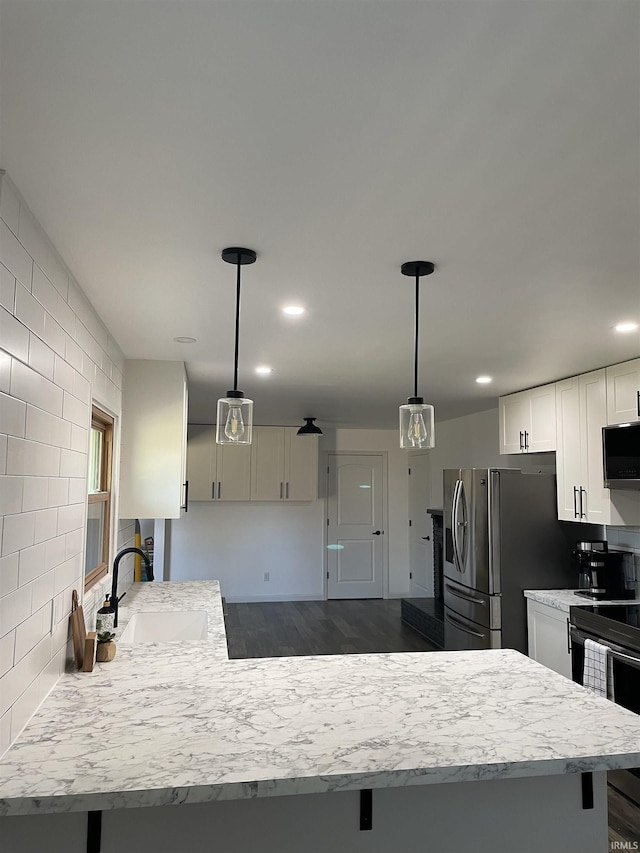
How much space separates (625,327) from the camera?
2887 millimetres

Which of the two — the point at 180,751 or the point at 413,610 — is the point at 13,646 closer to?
the point at 180,751

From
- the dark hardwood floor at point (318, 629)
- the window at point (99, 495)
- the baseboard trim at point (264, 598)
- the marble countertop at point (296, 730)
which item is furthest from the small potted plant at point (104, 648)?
the baseboard trim at point (264, 598)

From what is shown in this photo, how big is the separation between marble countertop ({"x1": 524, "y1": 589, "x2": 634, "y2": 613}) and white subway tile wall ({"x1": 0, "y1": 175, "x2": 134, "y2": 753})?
3024mm

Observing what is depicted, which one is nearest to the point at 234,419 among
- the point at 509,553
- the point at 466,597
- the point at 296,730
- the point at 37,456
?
the point at 37,456

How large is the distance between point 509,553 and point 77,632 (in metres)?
3.25

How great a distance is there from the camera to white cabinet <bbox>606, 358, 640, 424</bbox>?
359 cm

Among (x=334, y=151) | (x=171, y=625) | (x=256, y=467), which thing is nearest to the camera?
(x=334, y=151)

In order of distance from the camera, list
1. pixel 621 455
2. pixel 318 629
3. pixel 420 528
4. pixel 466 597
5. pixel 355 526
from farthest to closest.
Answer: pixel 355 526 → pixel 420 528 → pixel 318 629 → pixel 466 597 → pixel 621 455

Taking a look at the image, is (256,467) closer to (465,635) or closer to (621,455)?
(465,635)

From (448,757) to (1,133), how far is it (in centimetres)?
176

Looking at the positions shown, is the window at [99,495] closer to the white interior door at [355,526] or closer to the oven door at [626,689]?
the oven door at [626,689]

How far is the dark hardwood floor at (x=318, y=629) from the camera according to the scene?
5.89 metres

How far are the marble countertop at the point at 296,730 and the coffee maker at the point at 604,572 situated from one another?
2.08m

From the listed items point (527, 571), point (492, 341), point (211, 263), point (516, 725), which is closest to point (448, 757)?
Result: point (516, 725)
